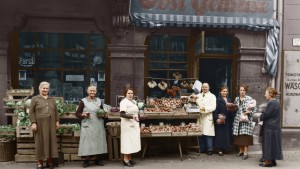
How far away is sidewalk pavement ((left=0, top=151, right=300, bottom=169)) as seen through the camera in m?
7.96

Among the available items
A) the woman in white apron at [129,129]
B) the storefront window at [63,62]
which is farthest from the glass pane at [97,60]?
the woman in white apron at [129,129]

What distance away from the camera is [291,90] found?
10375 millimetres

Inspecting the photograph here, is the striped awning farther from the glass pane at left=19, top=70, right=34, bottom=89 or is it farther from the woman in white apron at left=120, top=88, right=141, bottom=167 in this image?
the glass pane at left=19, top=70, right=34, bottom=89

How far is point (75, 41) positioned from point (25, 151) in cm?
343

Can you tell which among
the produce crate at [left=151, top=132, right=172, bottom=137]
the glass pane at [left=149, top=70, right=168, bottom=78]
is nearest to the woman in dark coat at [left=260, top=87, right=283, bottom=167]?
the produce crate at [left=151, top=132, right=172, bottom=137]

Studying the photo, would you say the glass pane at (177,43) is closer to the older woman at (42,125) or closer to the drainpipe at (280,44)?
the drainpipe at (280,44)

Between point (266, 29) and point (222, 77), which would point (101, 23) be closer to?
point (222, 77)

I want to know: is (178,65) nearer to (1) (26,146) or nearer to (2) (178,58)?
(2) (178,58)

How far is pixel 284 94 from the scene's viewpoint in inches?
409

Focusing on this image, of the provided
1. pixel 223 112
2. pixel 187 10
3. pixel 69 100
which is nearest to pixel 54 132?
pixel 69 100

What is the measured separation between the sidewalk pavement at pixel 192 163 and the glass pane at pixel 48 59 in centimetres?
300

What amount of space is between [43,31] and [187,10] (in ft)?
13.2

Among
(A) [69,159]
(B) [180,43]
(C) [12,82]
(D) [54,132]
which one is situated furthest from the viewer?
(B) [180,43]

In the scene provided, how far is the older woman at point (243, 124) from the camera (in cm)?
867
